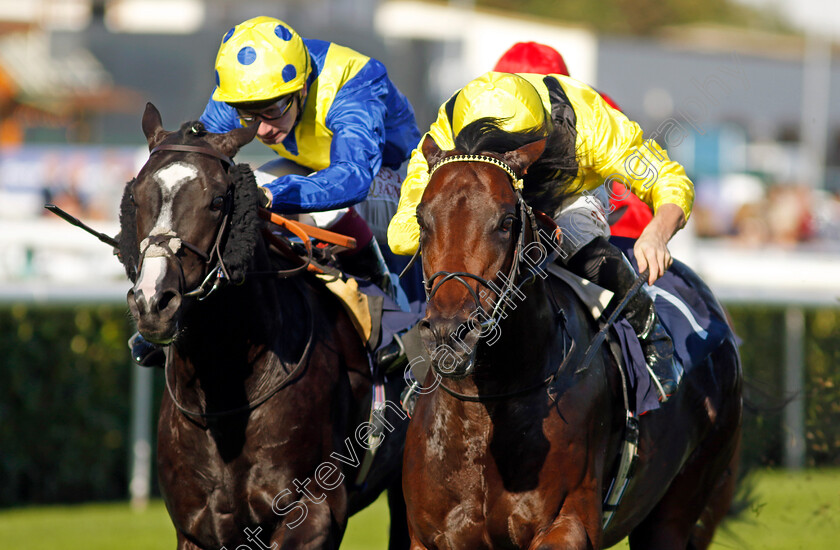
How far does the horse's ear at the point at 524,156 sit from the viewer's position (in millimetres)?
3057

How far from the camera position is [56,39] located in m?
24.4

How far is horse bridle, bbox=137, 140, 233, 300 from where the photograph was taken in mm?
3166

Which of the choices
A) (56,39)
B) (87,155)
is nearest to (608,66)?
(56,39)

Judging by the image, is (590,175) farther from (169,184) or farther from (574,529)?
(169,184)

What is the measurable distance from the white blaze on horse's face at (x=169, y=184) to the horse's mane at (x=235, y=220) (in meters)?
0.12

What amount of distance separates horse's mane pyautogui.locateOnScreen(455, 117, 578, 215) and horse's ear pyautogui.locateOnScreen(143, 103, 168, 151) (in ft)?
3.35

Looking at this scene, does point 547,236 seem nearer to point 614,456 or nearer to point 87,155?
point 614,456

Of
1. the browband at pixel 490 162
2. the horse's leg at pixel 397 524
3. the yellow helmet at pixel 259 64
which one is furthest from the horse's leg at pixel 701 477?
the yellow helmet at pixel 259 64

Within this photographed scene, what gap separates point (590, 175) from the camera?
3584 mm

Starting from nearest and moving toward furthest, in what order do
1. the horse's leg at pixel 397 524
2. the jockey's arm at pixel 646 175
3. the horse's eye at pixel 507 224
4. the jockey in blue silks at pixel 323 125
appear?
the horse's eye at pixel 507 224, the jockey's arm at pixel 646 175, the jockey in blue silks at pixel 323 125, the horse's leg at pixel 397 524

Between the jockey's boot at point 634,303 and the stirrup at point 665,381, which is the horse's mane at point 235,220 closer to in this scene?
the jockey's boot at point 634,303

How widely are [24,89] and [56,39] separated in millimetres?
1390

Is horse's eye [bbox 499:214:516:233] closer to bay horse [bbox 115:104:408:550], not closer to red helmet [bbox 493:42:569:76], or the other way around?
bay horse [bbox 115:104:408:550]

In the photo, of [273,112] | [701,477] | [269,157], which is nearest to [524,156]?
[273,112]
